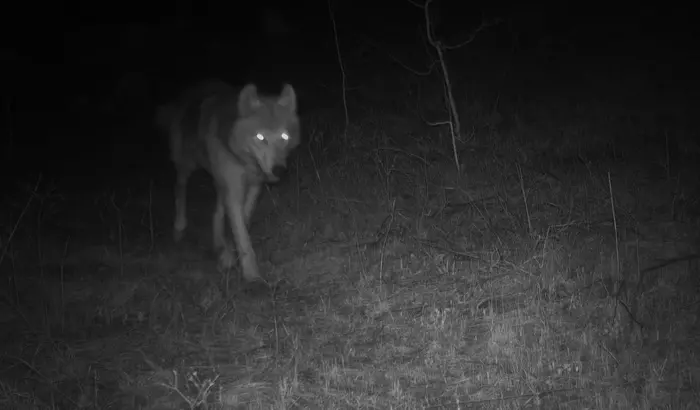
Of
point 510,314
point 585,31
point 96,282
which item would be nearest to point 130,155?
point 96,282

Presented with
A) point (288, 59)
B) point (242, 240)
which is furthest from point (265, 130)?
point (288, 59)

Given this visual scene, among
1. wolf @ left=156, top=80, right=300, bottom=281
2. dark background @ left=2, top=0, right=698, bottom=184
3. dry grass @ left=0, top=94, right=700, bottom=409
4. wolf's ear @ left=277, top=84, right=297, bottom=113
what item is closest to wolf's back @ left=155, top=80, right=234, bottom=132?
wolf @ left=156, top=80, right=300, bottom=281

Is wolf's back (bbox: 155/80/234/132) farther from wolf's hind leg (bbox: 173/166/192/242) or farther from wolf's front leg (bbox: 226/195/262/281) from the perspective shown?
wolf's front leg (bbox: 226/195/262/281)

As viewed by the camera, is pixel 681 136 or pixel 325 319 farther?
pixel 681 136

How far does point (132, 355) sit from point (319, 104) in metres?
8.81

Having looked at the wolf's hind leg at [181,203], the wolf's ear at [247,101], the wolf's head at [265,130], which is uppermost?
the wolf's ear at [247,101]

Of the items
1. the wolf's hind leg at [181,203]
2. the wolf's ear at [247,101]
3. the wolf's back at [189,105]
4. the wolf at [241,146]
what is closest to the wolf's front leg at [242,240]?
the wolf at [241,146]

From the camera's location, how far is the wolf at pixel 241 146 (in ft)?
23.3

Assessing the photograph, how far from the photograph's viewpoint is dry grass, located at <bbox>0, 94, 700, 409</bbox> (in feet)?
15.5

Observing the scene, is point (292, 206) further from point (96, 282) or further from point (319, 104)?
point (319, 104)

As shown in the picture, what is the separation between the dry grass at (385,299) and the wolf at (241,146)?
357mm

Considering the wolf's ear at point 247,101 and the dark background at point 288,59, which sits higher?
the dark background at point 288,59

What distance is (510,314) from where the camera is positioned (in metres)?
5.83

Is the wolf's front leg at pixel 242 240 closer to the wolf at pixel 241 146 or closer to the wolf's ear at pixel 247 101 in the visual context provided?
the wolf at pixel 241 146
